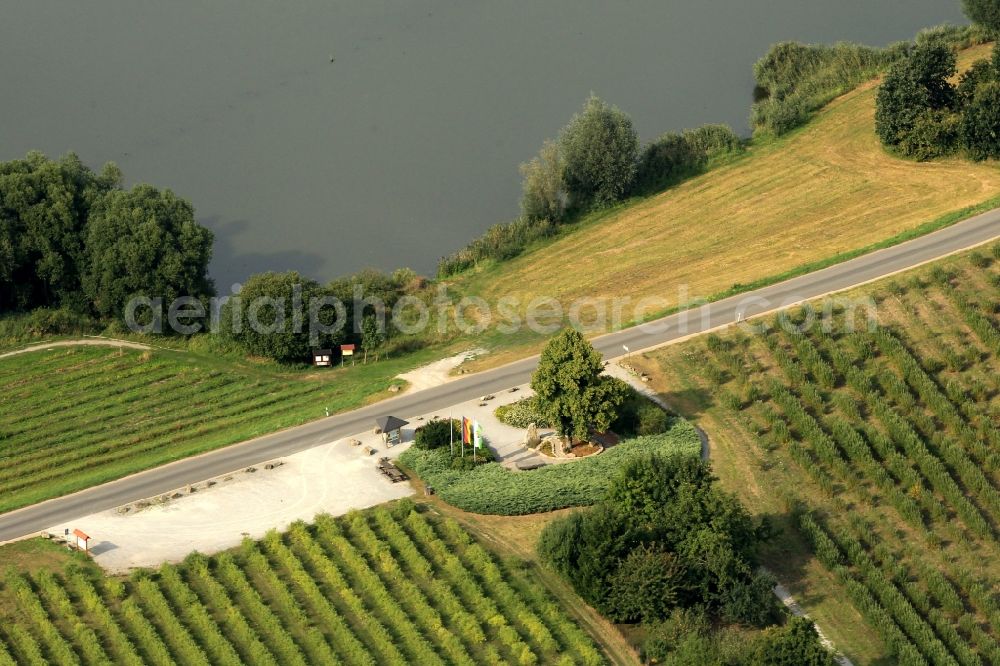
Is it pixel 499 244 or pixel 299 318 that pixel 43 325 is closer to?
pixel 299 318

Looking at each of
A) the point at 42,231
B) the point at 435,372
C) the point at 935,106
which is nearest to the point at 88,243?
the point at 42,231

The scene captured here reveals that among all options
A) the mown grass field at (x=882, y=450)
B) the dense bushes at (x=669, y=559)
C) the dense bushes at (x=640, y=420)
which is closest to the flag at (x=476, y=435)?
the dense bushes at (x=640, y=420)

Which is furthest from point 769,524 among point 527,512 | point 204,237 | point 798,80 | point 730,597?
point 798,80

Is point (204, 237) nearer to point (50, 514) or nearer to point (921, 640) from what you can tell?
point (50, 514)

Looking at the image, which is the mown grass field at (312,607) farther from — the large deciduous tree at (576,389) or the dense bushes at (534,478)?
the large deciduous tree at (576,389)

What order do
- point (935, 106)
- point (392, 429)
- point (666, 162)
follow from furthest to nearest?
point (666, 162)
point (935, 106)
point (392, 429)

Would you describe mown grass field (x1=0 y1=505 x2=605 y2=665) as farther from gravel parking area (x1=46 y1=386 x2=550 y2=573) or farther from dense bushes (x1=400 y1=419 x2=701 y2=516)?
dense bushes (x1=400 y1=419 x2=701 y2=516)

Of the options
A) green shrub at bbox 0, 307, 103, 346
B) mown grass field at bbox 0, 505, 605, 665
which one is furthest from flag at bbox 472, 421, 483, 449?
A: green shrub at bbox 0, 307, 103, 346

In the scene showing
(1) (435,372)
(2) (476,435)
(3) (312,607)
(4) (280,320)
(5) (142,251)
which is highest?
(5) (142,251)
